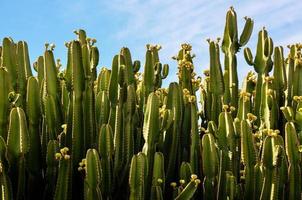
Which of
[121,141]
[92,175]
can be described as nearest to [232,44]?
[121,141]

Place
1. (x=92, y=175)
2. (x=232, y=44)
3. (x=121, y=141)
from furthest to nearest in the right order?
1. (x=232, y=44)
2. (x=121, y=141)
3. (x=92, y=175)

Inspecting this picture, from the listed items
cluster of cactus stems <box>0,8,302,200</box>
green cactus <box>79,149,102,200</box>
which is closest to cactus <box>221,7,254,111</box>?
cluster of cactus stems <box>0,8,302,200</box>

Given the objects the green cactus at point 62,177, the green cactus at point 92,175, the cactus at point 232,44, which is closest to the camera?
the green cactus at point 92,175

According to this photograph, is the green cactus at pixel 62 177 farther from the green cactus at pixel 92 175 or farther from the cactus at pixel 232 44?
the cactus at pixel 232 44

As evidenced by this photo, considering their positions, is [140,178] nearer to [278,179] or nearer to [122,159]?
[122,159]

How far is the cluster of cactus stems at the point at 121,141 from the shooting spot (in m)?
3.32

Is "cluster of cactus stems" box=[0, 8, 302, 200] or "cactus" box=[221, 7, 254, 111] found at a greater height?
"cactus" box=[221, 7, 254, 111]

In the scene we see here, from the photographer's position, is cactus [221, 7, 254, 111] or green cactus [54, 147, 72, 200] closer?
green cactus [54, 147, 72, 200]

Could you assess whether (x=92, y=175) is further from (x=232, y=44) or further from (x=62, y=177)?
(x=232, y=44)

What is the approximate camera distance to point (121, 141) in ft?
11.9

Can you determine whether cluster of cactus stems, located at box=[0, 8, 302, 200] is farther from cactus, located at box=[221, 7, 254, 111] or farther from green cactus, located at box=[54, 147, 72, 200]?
cactus, located at box=[221, 7, 254, 111]

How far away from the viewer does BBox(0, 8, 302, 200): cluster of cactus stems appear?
3.32 metres

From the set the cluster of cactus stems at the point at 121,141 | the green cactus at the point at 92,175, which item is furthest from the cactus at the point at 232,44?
the green cactus at the point at 92,175

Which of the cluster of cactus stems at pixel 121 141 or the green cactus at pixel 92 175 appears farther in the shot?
the cluster of cactus stems at pixel 121 141
